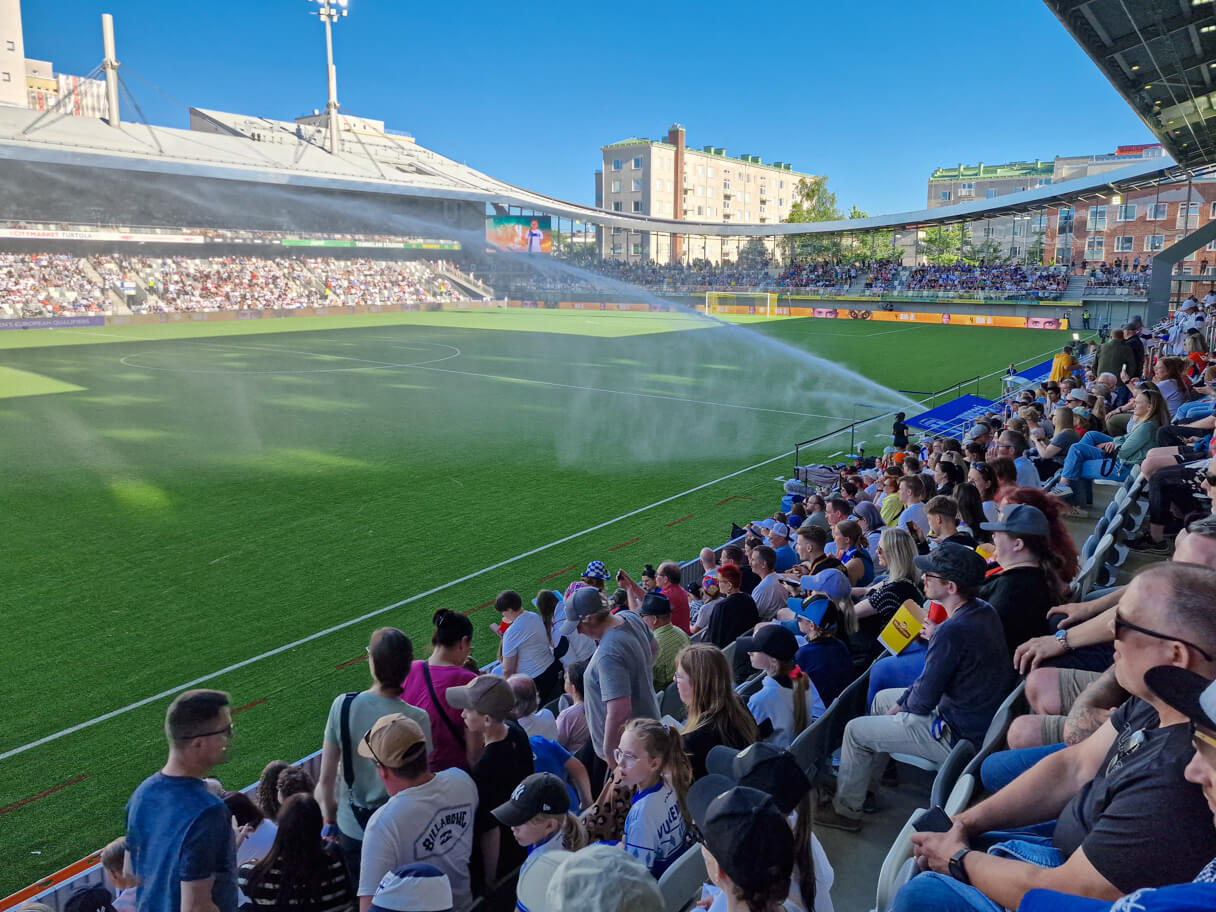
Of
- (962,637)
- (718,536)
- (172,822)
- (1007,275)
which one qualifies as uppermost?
(1007,275)

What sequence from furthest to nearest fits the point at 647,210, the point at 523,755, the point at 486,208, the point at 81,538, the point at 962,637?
the point at 647,210 → the point at 486,208 → the point at 81,538 → the point at 962,637 → the point at 523,755

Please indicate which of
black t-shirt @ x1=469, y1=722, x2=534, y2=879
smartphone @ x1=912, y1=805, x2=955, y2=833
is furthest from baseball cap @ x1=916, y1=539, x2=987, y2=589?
black t-shirt @ x1=469, y1=722, x2=534, y2=879

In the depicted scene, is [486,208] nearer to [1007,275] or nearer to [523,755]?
[1007,275]

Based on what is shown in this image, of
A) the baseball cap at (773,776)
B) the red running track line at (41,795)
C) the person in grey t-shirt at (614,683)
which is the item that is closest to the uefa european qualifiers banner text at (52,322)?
the red running track line at (41,795)

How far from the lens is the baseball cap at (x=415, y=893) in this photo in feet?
8.93

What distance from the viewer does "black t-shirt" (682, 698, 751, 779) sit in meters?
3.99

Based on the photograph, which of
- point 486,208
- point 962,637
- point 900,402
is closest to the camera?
point 962,637

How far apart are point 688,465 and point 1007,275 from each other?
50716 millimetres

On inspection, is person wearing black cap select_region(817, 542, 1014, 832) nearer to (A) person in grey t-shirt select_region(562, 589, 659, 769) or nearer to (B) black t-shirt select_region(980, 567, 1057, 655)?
(B) black t-shirt select_region(980, 567, 1057, 655)

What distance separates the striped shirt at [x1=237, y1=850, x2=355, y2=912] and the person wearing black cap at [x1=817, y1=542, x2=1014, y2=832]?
246cm

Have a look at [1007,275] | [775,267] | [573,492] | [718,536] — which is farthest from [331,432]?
[775,267]

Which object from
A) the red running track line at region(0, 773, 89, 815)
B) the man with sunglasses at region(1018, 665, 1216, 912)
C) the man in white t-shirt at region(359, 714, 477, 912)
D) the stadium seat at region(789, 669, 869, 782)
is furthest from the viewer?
the red running track line at region(0, 773, 89, 815)

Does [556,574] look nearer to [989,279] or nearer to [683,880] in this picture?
[683,880]

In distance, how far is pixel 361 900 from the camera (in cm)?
324
